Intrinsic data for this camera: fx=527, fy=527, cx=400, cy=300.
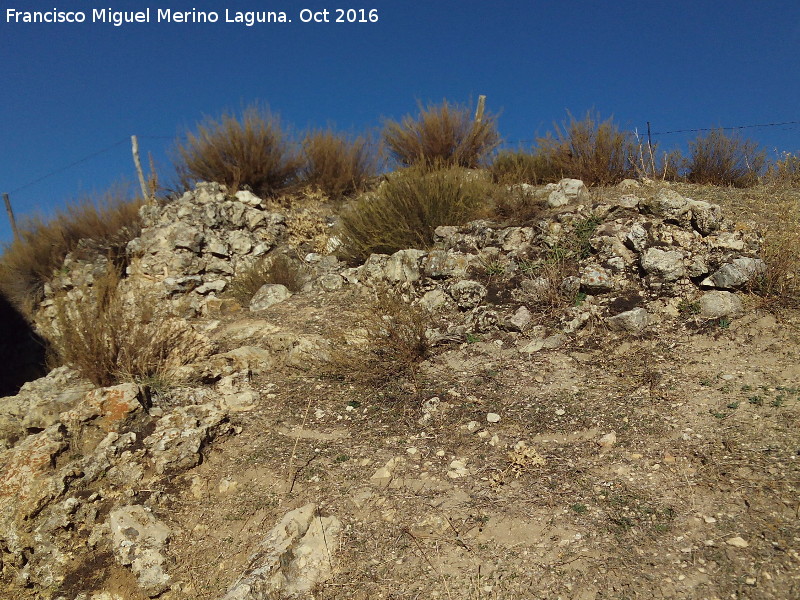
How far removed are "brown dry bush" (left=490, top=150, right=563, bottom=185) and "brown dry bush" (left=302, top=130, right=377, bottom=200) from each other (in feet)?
7.36

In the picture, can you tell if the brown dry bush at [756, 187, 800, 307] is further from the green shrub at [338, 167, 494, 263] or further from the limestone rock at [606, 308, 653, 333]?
the green shrub at [338, 167, 494, 263]

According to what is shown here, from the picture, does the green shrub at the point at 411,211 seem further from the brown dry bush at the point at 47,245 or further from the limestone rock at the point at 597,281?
the brown dry bush at the point at 47,245

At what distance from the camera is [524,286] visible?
4.36 m

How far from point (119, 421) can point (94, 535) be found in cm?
85

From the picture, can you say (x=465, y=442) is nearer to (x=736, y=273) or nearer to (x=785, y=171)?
(x=736, y=273)

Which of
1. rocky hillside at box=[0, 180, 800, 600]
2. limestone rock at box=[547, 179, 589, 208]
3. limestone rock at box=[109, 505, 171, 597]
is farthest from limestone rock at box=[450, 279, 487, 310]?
limestone rock at box=[109, 505, 171, 597]

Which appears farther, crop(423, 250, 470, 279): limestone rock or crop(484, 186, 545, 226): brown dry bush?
crop(484, 186, 545, 226): brown dry bush

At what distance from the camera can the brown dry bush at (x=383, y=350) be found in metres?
3.67

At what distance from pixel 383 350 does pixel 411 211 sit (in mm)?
2258

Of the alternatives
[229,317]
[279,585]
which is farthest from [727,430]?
[229,317]

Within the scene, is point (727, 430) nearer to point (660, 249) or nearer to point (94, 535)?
point (660, 249)

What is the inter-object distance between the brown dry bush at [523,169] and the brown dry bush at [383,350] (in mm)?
3018

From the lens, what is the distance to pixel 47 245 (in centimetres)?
912

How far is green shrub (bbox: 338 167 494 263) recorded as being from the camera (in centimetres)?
558
